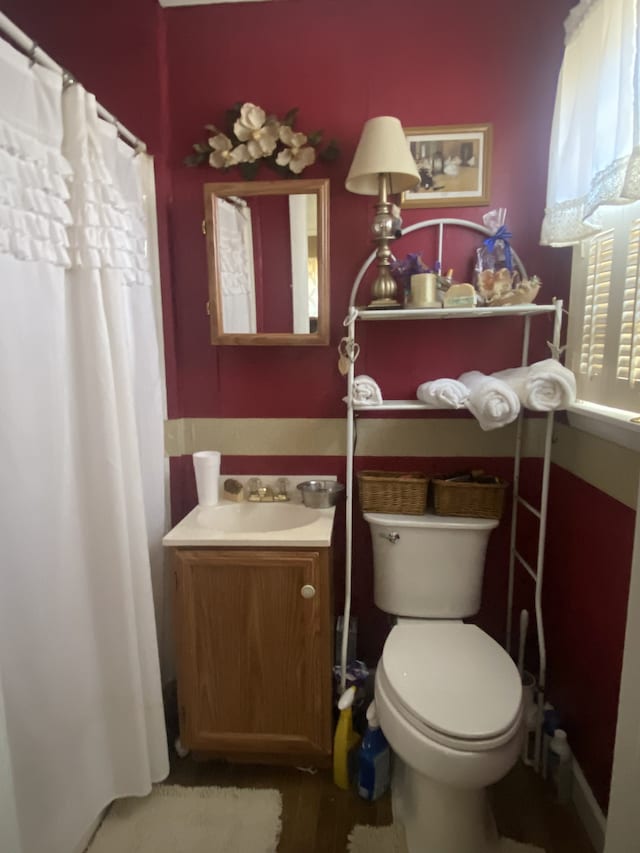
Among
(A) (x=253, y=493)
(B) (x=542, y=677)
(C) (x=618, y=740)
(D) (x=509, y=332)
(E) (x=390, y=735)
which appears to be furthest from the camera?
(A) (x=253, y=493)

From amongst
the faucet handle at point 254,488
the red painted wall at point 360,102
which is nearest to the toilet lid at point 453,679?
the red painted wall at point 360,102

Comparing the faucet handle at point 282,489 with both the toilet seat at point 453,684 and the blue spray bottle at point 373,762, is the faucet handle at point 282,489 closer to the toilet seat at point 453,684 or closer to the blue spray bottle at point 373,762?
the toilet seat at point 453,684

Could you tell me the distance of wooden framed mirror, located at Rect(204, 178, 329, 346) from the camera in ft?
5.52

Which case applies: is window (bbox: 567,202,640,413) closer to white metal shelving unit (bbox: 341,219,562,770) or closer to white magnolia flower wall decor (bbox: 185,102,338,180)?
white metal shelving unit (bbox: 341,219,562,770)

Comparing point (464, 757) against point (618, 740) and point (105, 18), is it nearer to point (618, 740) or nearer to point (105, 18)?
point (618, 740)

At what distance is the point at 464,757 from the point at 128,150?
75.7 inches

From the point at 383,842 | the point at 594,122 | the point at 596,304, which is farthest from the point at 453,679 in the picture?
the point at 594,122

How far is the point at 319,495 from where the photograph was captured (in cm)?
174

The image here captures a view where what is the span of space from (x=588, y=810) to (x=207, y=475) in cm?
154

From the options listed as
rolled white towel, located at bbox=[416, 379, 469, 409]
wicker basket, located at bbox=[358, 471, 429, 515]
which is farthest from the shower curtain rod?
wicker basket, located at bbox=[358, 471, 429, 515]

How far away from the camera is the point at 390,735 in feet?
4.25

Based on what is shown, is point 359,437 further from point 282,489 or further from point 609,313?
point 609,313

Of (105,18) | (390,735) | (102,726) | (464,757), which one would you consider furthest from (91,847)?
(105,18)

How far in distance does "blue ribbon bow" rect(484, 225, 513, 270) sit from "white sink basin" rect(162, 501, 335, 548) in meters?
1.03
